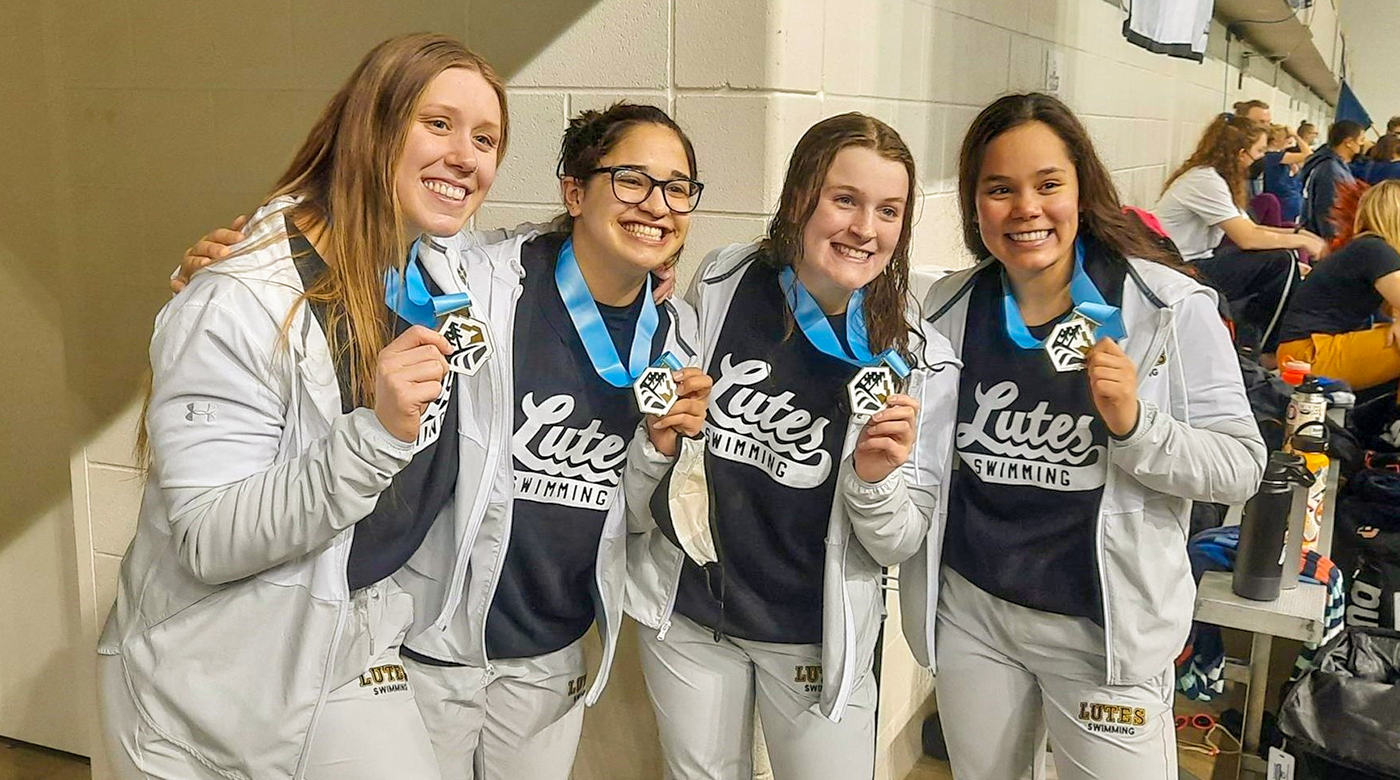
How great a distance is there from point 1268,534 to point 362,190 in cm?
193

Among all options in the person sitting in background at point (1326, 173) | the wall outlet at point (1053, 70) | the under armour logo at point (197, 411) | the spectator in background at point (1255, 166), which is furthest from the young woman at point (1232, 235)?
the under armour logo at point (197, 411)

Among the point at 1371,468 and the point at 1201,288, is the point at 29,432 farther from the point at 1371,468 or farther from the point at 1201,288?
the point at 1371,468

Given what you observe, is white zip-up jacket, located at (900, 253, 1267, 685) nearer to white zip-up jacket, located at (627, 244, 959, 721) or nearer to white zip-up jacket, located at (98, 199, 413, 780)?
white zip-up jacket, located at (627, 244, 959, 721)

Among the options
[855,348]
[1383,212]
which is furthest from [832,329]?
[1383,212]

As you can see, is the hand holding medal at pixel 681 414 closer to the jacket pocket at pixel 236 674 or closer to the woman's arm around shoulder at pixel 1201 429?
the jacket pocket at pixel 236 674

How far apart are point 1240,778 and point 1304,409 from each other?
1.24 meters

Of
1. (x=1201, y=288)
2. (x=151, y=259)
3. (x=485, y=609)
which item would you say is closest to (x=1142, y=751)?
(x=1201, y=288)

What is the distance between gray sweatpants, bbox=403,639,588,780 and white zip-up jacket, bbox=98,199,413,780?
0.31 meters

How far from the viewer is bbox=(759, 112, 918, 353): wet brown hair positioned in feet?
6.06

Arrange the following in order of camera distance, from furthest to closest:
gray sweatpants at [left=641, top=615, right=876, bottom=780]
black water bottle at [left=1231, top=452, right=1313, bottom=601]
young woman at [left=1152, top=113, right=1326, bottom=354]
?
young woman at [left=1152, top=113, right=1326, bottom=354], black water bottle at [left=1231, top=452, right=1313, bottom=601], gray sweatpants at [left=641, top=615, right=876, bottom=780]

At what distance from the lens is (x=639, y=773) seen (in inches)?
104

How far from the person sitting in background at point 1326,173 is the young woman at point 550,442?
254 inches

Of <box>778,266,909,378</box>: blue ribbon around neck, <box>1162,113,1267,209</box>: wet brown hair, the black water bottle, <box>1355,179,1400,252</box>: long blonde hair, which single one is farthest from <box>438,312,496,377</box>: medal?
<box>1162,113,1267,209</box>: wet brown hair

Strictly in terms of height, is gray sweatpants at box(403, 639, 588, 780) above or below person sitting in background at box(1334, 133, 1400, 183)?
below
